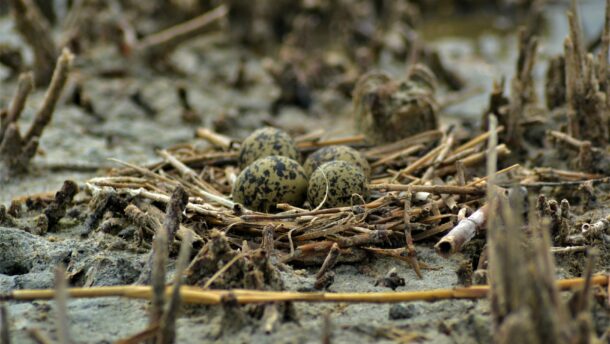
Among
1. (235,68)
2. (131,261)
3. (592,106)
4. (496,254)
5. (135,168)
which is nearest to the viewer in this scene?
(496,254)

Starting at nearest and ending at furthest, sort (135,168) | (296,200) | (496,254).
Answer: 1. (496,254)
2. (296,200)
3. (135,168)

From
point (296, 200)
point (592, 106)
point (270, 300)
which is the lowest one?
point (270, 300)

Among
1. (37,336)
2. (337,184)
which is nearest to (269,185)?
(337,184)

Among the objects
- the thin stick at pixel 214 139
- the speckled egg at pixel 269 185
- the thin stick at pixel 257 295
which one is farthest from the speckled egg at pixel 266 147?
the thin stick at pixel 257 295

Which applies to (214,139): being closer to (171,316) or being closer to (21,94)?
(21,94)

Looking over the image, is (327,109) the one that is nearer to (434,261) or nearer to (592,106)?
(592,106)

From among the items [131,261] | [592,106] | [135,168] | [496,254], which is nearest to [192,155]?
[135,168]
